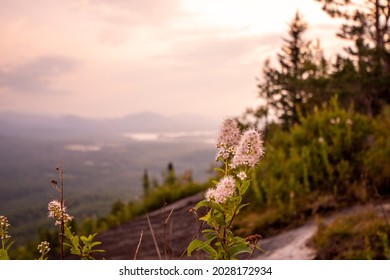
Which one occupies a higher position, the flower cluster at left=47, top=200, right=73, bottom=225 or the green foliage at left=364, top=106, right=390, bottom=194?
the flower cluster at left=47, top=200, right=73, bottom=225

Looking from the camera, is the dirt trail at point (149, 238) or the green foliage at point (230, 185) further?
the dirt trail at point (149, 238)

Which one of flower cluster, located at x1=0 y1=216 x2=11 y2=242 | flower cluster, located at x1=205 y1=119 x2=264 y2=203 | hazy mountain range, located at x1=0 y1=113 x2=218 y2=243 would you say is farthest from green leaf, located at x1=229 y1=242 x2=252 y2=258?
hazy mountain range, located at x1=0 y1=113 x2=218 y2=243

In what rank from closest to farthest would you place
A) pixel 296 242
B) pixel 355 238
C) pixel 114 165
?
pixel 355 238 → pixel 296 242 → pixel 114 165

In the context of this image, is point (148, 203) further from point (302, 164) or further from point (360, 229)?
point (360, 229)

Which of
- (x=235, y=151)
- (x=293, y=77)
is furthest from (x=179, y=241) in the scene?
(x=293, y=77)

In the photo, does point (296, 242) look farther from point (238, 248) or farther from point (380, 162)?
point (238, 248)

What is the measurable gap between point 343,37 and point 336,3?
184cm

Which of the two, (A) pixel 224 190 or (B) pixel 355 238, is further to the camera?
(B) pixel 355 238

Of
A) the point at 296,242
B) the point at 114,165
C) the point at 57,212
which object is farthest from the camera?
the point at 114,165

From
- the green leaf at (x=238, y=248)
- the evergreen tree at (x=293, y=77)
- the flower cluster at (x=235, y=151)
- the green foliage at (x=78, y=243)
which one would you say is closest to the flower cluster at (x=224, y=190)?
the flower cluster at (x=235, y=151)

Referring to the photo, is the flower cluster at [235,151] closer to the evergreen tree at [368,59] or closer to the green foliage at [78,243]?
the green foliage at [78,243]

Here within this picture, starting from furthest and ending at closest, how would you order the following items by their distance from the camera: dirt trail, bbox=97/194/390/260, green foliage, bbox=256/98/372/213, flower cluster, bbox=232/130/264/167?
green foliage, bbox=256/98/372/213, dirt trail, bbox=97/194/390/260, flower cluster, bbox=232/130/264/167

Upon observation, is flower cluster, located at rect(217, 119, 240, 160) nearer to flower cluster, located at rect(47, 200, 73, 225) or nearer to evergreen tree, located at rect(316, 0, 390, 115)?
flower cluster, located at rect(47, 200, 73, 225)
